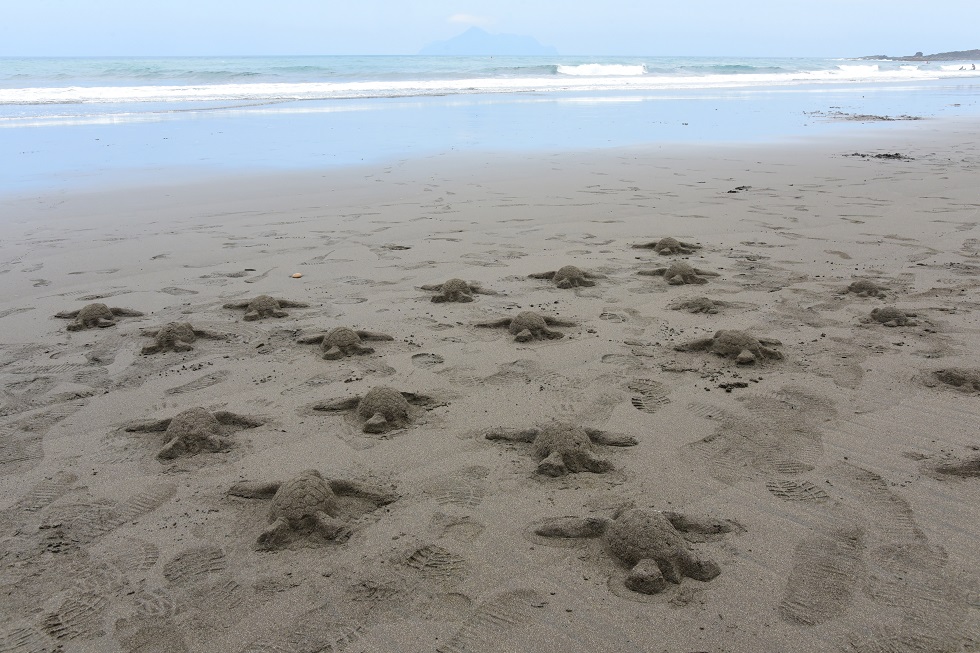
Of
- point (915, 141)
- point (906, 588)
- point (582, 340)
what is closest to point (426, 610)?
point (906, 588)

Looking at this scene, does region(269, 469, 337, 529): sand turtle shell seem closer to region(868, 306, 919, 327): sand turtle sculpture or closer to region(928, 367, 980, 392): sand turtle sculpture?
region(928, 367, 980, 392): sand turtle sculpture

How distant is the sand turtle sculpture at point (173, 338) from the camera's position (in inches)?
183

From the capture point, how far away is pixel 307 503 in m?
2.87

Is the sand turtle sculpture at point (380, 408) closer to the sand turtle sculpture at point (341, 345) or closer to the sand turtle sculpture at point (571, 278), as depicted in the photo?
the sand turtle sculpture at point (341, 345)

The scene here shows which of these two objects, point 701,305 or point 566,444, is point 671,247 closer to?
point 701,305

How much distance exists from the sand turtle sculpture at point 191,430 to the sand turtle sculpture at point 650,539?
1758mm

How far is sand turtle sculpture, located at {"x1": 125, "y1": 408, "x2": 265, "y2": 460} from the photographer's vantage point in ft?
11.3

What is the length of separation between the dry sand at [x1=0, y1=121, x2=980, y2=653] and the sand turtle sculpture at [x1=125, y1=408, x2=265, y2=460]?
7 cm

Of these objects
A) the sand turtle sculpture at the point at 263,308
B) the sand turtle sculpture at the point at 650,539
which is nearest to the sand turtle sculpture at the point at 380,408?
the sand turtle sculpture at the point at 650,539

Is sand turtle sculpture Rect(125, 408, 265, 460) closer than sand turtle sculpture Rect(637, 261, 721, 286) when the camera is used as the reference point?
Yes

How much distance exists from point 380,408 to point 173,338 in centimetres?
187

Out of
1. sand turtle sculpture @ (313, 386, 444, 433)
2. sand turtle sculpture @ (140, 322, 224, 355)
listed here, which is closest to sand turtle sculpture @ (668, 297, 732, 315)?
sand turtle sculpture @ (313, 386, 444, 433)

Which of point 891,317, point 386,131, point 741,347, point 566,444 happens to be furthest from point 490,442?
point 386,131

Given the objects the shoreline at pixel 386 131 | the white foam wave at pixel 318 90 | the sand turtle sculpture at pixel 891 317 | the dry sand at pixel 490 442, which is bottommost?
the dry sand at pixel 490 442
